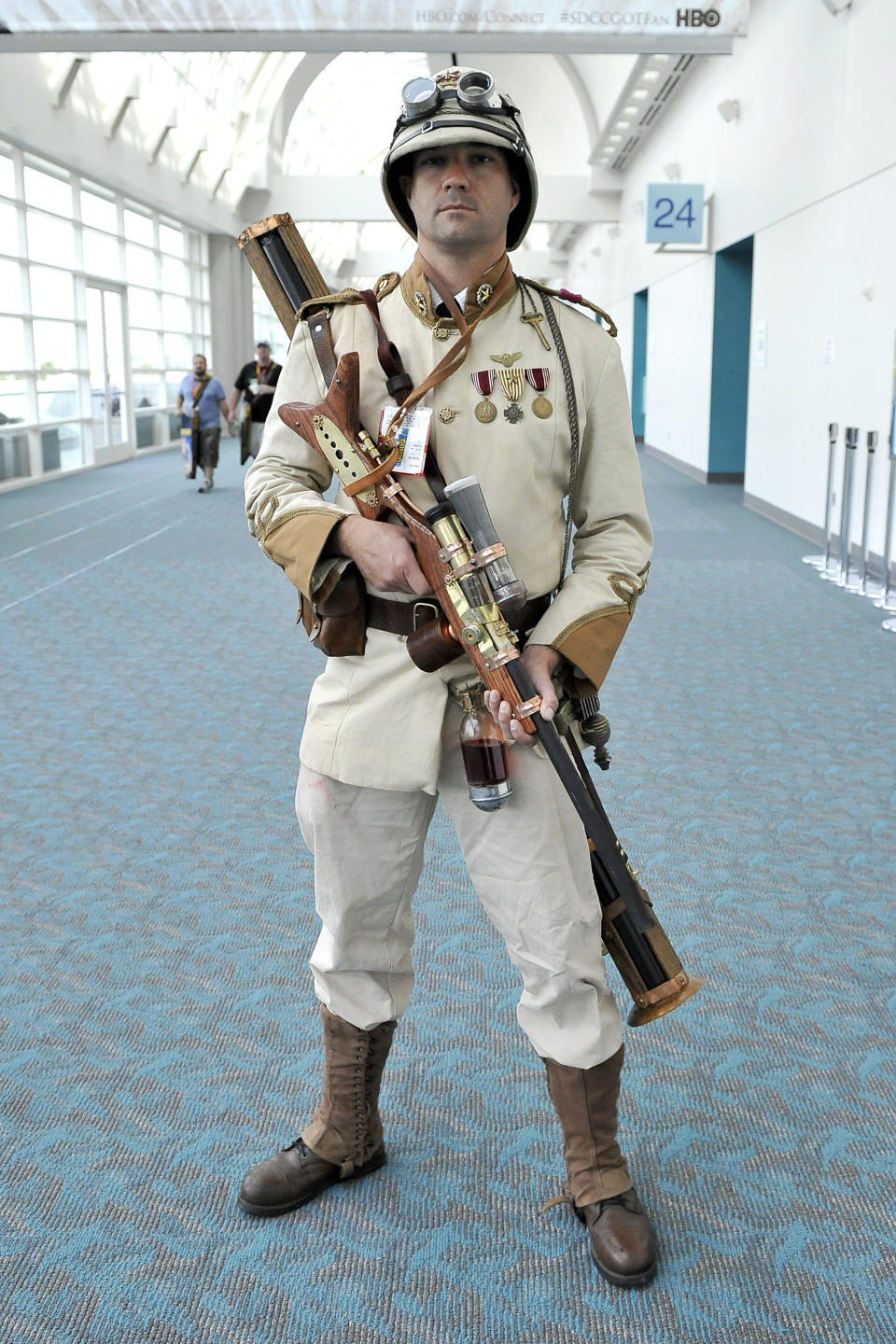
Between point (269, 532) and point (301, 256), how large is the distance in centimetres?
51

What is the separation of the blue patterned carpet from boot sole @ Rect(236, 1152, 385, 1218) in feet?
0.07

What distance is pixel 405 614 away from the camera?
189 centimetres

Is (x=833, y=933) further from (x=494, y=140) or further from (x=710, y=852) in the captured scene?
(x=494, y=140)

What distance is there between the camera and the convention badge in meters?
1.79

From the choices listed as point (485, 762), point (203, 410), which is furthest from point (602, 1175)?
point (203, 410)

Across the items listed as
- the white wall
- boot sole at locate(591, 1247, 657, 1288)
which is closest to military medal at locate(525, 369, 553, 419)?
boot sole at locate(591, 1247, 657, 1288)

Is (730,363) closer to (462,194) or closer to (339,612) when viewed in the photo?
(462,194)

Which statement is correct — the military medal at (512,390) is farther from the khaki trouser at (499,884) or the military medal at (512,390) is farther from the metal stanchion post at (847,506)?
the metal stanchion post at (847,506)

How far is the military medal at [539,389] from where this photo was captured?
1865mm

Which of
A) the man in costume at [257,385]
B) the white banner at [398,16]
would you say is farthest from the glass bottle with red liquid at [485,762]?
the man in costume at [257,385]

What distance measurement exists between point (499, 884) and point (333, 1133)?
64 cm

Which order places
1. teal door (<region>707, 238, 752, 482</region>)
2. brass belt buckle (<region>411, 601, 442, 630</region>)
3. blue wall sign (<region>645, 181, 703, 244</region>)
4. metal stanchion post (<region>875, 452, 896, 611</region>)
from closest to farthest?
brass belt buckle (<region>411, 601, 442, 630</region>) → metal stanchion post (<region>875, 452, 896, 611</region>) → blue wall sign (<region>645, 181, 703, 244</region>) → teal door (<region>707, 238, 752, 482</region>)

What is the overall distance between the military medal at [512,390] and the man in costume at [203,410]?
12304 mm

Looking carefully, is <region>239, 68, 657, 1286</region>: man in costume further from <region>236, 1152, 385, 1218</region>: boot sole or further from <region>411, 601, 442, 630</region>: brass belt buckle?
<region>236, 1152, 385, 1218</region>: boot sole
